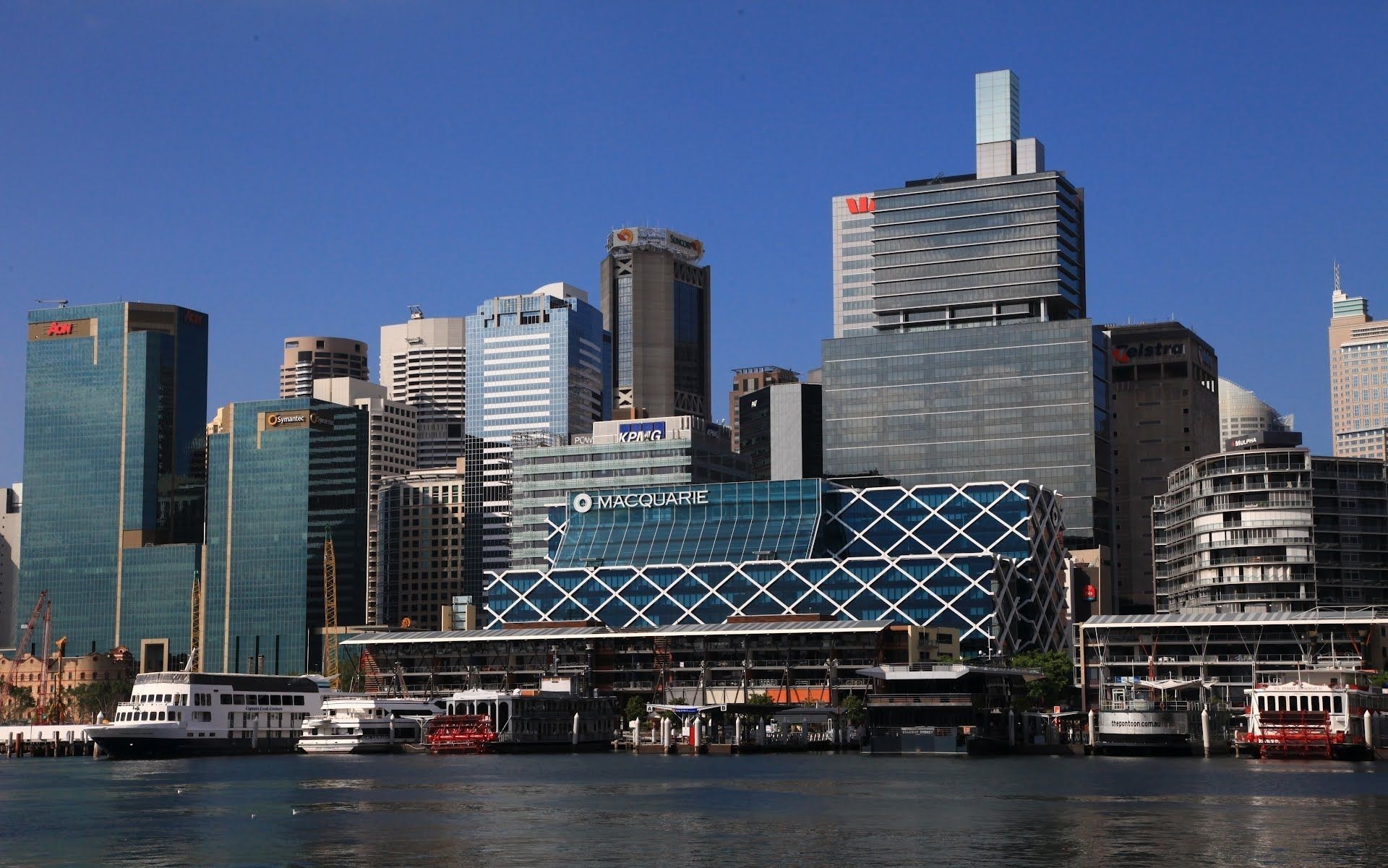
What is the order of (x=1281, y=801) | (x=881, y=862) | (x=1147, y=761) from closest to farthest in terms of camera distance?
(x=881, y=862), (x=1281, y=801), (x=1147, y=761)

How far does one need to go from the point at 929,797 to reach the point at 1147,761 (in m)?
62.7

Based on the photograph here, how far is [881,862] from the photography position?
99375 millimetres

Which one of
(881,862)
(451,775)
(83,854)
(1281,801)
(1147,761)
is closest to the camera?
(881,862)

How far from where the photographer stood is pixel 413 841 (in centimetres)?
11019

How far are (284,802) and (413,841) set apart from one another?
35.1m

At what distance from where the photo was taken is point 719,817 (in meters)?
126

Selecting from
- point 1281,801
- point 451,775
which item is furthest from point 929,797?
point 451,775

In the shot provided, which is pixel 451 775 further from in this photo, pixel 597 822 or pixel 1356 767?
pixel 1356 767

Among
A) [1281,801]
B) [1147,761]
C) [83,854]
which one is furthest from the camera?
[1147,761]

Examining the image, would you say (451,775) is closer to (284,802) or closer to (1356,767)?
(284,802)

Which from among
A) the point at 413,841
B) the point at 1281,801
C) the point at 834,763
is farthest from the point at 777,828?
the point at 834,763

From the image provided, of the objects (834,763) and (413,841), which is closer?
(413,841)

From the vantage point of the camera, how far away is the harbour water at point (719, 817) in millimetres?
103125

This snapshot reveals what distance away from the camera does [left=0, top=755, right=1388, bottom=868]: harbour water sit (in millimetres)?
103125
